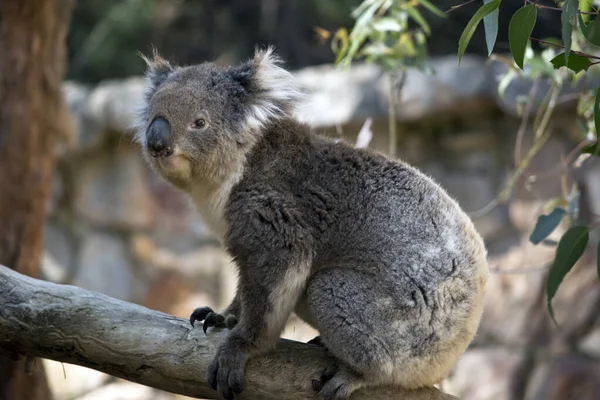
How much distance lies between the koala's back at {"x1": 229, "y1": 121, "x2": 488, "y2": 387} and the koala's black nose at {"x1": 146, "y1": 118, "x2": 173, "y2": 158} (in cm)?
28

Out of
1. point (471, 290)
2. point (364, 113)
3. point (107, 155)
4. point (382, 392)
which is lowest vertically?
point (382, 392)

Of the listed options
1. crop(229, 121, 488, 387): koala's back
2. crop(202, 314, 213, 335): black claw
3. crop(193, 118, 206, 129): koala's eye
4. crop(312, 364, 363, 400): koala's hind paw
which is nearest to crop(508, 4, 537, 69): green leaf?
crop(229, 121, 488, 387): koala's back

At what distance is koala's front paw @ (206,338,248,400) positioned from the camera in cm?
246

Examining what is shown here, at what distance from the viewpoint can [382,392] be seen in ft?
8.25

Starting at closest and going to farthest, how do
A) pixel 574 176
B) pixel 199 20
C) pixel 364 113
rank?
pixel 574 176
pixel 364 113
pixel 199 20

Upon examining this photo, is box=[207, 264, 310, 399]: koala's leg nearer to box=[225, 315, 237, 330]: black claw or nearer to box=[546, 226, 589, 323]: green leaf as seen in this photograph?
box=[225, 315, 237, 330]: black claw

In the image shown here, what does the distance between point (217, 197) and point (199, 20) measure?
5.71 m

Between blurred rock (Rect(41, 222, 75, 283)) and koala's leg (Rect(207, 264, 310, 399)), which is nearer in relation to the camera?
koala's leg (Rect(207, 264, 310, 399))

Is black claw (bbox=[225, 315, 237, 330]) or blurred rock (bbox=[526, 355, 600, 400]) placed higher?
blurred rock (bbox=[526, 355, 600, 400])

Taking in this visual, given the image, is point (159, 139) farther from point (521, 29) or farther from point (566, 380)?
point (566, 380)

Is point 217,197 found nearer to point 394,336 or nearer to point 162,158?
point 162,158

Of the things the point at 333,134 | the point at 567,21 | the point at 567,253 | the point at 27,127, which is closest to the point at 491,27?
the point at 567,21

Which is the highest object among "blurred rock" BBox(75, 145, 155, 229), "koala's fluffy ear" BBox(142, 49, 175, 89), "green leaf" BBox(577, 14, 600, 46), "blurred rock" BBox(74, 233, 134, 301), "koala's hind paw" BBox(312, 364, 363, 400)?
"blurred rock" BBox(75, 145, 155, 229)

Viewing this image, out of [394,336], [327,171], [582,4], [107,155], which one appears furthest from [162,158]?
[107,155]
